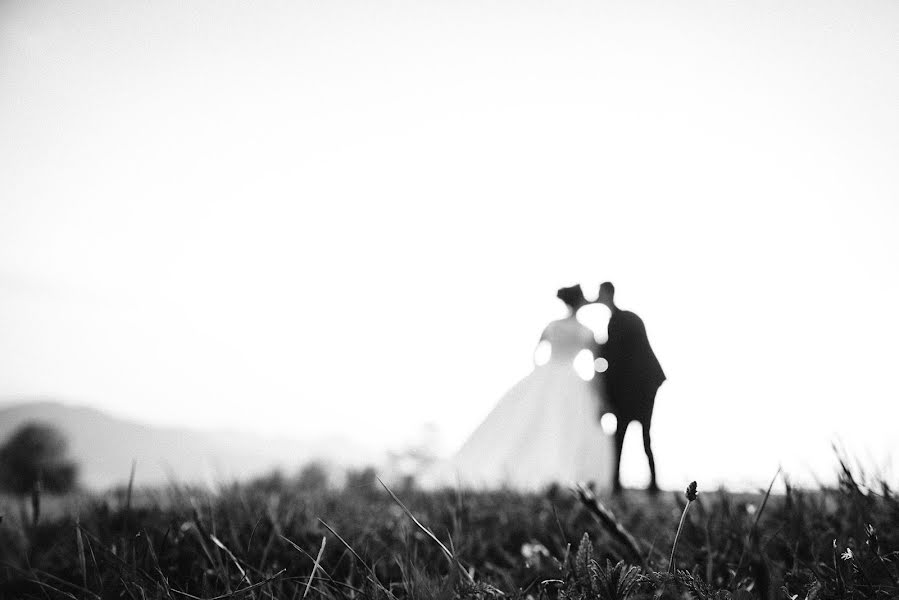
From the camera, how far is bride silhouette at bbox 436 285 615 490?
8.14 metres

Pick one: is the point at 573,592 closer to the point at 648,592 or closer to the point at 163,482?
the point at 648,592

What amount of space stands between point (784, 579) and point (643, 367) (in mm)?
6281

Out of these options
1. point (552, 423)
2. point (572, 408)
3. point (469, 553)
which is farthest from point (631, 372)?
point (469, 553)

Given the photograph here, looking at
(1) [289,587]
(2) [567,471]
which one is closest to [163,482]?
(1) [289,587]

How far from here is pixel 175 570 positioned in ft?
3.53

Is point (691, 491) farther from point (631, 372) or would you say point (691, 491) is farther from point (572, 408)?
point (572, 408)

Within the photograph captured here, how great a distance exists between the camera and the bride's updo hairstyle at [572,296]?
318 inches

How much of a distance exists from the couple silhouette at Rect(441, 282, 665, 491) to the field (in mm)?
4964

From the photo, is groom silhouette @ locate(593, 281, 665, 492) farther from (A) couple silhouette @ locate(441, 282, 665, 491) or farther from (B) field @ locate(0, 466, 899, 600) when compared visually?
(B) field @ locate(0, 466, 899, 600)

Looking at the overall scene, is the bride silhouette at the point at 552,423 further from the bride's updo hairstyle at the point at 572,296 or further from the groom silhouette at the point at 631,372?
the groom silhouette at the point at 631,372

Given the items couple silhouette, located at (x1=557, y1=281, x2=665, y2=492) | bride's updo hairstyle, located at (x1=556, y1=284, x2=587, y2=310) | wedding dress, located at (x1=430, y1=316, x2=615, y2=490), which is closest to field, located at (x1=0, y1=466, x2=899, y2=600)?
couple silhouette, located at (x1=557, y1=281, x2=665, y2=492)

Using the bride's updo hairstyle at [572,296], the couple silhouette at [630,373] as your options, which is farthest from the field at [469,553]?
the bride's updo hairstyle at [572,296]

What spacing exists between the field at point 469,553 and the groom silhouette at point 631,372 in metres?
4.92

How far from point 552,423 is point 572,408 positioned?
20.4 inches
